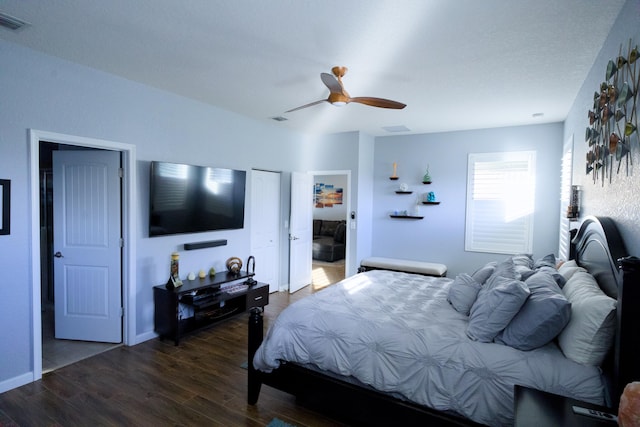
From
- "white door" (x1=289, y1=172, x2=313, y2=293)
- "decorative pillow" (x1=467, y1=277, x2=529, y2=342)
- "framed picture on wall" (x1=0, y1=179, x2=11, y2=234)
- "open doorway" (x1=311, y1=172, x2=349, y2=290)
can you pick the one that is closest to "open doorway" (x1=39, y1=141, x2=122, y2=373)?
"framed picture on wall" (x1=0, y1=179, x2=11, y2=234)

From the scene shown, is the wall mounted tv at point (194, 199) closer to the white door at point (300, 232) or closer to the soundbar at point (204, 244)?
the soundbar at point (204, 244)

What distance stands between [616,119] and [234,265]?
395 cm

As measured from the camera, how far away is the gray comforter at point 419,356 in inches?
71.6

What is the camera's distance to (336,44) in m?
2.54

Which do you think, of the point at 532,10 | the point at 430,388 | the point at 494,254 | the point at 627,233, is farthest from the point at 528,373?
the point at 494,254

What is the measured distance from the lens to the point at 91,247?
3.51 metres

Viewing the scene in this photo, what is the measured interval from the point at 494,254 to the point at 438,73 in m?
3.28

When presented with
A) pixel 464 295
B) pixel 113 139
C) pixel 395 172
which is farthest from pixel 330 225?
pixel 464 295

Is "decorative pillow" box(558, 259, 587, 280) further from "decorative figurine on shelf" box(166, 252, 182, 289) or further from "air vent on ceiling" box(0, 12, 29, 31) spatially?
"air vent on ceiling" box(0, 12, 29, 31)

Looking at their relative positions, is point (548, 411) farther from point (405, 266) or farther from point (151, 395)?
point (405, 266)

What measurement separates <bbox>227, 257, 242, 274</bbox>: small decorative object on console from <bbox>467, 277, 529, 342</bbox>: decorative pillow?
3071 mm

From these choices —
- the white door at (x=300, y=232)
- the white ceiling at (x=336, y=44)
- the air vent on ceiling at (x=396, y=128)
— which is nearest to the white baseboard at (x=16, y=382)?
the white ceiling at (x=336, y=44)

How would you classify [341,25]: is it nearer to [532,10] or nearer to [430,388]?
[532,10]

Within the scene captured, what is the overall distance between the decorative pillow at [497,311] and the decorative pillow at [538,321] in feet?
0.12
